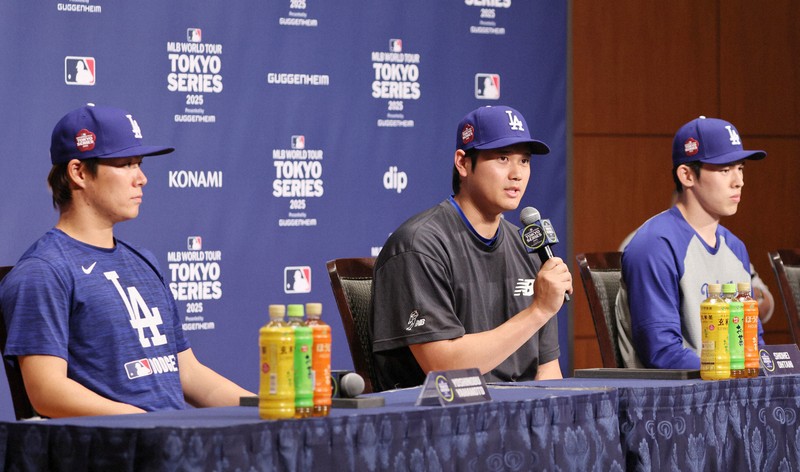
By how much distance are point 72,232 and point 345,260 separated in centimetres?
73

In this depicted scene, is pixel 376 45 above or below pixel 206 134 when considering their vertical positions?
above

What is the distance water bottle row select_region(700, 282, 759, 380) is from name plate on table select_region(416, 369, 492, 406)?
2.19ft

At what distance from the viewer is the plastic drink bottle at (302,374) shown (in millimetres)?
1919

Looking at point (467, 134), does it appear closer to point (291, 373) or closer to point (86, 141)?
point (86, 141)

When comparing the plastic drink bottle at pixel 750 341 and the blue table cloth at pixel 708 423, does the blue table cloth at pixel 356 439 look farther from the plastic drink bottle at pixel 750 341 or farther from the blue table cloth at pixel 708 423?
the plastic drink bottle at pixel 750 341

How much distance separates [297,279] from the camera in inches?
179

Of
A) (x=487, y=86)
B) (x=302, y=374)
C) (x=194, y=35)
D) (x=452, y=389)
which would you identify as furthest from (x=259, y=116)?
(x=302, y=374)

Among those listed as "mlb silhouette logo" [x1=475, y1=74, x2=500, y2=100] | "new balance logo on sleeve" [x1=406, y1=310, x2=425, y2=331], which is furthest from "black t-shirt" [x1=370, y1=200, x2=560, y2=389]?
"mlb silhouette logo" [x1=475, y1=74, x2=500, y2=100]

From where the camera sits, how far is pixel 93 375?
2523 millimetres

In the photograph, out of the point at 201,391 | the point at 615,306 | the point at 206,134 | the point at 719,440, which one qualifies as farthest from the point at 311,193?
the point at 719,440

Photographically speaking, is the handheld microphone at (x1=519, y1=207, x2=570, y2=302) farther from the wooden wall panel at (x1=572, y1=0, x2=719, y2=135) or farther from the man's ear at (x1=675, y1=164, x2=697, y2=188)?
the wooden wall panel at (x1=572, y1=0, x2=719, y2=135)

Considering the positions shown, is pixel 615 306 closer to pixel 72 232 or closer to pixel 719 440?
pixel 719 440

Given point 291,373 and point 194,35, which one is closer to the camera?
point 291,373

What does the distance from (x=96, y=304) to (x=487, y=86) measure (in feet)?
Result: 9.20
